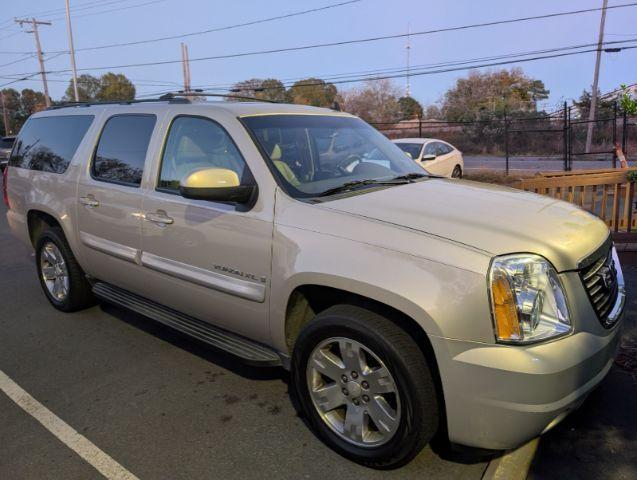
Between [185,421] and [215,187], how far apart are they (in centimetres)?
144

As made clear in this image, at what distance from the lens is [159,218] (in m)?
3.60

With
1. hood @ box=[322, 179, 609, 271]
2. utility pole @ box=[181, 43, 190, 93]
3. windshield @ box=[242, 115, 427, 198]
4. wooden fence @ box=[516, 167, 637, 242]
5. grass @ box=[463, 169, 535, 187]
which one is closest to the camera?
hood @ box=[322, 179, 609, 271]

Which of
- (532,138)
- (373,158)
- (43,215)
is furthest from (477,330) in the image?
(532,138)

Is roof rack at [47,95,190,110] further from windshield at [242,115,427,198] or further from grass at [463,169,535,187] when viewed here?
grass at [463,169,535,187]

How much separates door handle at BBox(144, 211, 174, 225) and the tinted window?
57.5 inches

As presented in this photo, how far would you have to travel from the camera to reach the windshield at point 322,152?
10.5 ft

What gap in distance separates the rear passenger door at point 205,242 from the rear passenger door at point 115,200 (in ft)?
0.66

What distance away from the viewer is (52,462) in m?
2.82

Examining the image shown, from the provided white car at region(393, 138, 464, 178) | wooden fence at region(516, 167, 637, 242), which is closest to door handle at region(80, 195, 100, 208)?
wooden fence at region(516, 167, 637, 242)

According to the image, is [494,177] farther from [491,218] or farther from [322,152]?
[491,218]

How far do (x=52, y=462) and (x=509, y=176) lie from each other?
18.0m

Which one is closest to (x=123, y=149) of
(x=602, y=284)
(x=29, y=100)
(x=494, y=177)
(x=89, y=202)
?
(x=89, y=202)

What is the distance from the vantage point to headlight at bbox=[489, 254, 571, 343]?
2.25m

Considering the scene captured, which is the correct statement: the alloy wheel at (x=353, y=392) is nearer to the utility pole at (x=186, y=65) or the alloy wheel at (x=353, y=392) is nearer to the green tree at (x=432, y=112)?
the utility pole at (x=186, y=65)
